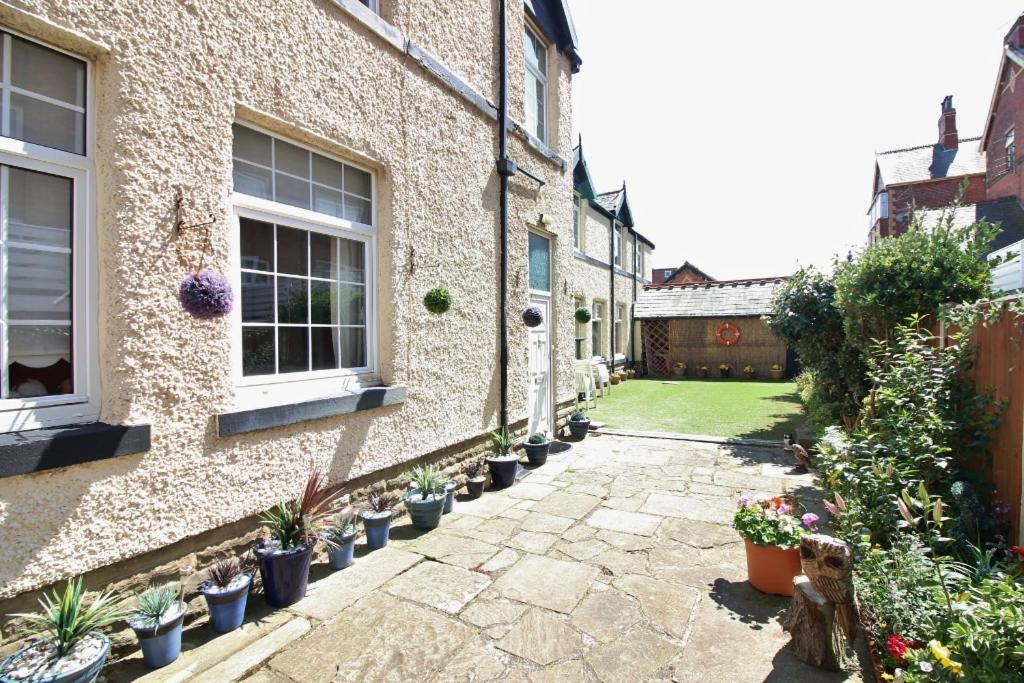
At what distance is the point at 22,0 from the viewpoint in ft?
7.92

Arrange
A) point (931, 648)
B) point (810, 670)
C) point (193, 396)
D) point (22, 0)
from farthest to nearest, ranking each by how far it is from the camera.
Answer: point (193, 396) → point (810, 670) → point (22, 0) → point (931, 648)

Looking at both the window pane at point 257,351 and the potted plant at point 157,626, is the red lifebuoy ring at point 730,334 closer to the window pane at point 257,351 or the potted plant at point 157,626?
the window pane at point 257,351

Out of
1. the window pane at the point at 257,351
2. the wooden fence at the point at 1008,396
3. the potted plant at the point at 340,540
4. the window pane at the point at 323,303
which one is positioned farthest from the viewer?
the window pane at the point at 323,303

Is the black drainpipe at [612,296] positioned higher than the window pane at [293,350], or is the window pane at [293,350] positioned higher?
the black drainpipe at [612,296]

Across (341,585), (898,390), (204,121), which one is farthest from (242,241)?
(898,390)

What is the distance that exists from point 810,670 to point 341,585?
297 centimetres

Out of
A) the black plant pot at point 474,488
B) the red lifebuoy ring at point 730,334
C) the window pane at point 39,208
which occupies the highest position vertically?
the window pane at point 39,208

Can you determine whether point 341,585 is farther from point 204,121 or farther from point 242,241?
point 204,121

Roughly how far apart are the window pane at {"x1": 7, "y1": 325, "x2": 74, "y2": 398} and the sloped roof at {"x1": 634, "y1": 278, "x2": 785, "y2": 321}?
19.4 metres

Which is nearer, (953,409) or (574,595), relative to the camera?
(574,595)

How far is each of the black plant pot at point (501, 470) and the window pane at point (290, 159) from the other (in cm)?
369

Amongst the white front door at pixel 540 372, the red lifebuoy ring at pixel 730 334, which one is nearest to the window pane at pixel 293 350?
the white front door at pixel 540 372

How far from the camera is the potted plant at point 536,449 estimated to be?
268 inches

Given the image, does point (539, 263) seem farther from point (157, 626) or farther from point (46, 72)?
point (157, 626)
